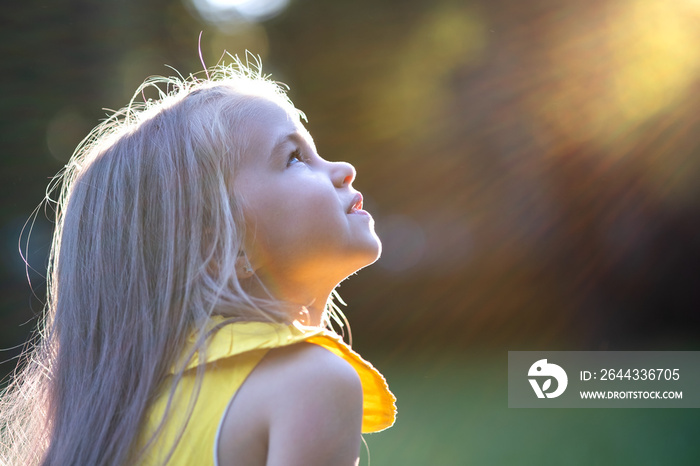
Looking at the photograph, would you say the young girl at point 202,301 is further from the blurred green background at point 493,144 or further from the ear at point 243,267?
the blurred green background at point 493,144

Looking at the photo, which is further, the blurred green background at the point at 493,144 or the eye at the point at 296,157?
the blurred green background at the point at 493,144

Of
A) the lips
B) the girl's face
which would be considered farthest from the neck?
the lips

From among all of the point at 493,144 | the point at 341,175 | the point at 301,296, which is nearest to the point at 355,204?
the point at 341,175

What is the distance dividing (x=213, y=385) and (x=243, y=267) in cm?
17

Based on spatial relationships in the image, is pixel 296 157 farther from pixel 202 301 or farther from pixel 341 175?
pixel 202 301

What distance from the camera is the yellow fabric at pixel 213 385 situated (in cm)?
61

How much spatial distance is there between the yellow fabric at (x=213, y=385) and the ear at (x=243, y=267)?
92mm

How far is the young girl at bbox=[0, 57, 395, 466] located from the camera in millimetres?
605

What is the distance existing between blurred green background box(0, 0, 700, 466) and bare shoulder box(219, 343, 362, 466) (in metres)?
2.97

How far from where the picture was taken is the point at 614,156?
3998 mm

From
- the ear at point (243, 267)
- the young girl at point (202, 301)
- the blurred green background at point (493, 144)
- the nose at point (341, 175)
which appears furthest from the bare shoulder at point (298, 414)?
the blurred green background at point (493, 144)

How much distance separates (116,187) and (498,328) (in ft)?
11.5

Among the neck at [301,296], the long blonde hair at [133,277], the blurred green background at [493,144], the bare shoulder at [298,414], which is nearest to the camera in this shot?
the bare shoulder at [298,414]

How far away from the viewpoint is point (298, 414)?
0.58 meters
